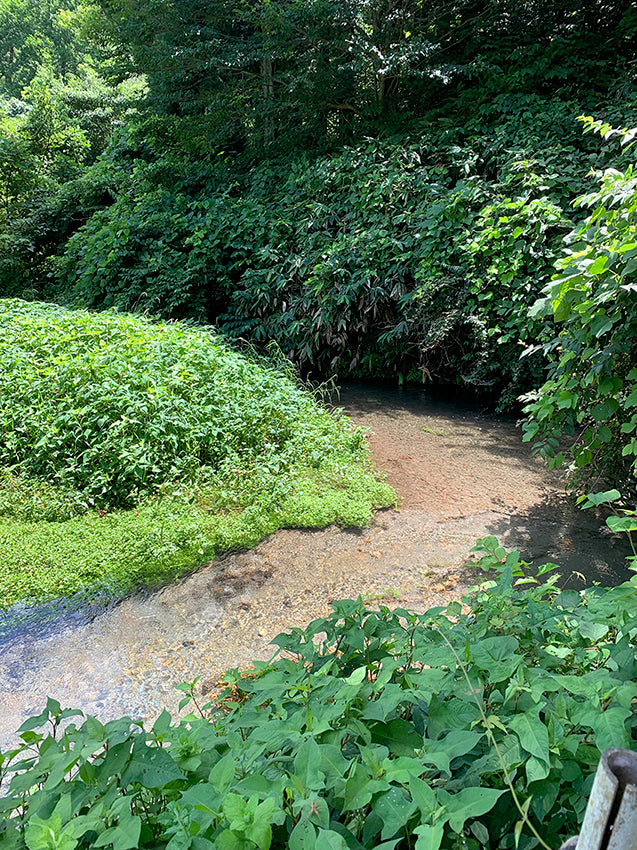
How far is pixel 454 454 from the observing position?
17.1ft

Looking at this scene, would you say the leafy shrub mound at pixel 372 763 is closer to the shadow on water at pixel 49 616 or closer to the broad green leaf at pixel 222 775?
the broad green leaf at pixel 222 775

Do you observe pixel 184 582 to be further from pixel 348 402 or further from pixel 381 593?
pixel 348 402

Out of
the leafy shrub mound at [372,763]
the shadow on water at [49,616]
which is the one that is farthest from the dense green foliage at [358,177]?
the leafy shrub mound at [372,763]

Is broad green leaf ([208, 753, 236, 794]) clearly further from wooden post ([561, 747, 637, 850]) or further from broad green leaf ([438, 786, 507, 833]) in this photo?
wooden post ([561, 747, 637, 850])

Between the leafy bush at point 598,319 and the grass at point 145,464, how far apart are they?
5.12 feet

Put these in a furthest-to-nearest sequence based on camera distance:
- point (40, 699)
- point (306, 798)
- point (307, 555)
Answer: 1. point (307, 555)
2. point (40, 699)
3. point (306, 798)

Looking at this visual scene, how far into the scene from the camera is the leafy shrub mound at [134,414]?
4.05 meters

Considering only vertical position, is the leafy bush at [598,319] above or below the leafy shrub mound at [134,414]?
above

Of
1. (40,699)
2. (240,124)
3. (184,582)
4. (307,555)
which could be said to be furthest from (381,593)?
(240,124)

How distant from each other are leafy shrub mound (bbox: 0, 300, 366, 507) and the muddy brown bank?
898 mm

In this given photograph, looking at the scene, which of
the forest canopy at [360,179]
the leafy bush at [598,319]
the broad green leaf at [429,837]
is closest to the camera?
the broad green leaf at [429,837]

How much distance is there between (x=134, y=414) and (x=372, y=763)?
3.54 m

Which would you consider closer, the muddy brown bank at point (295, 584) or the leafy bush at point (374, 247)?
the muddy brown bank at point (295, 584)

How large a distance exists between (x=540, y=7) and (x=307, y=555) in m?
8.36
